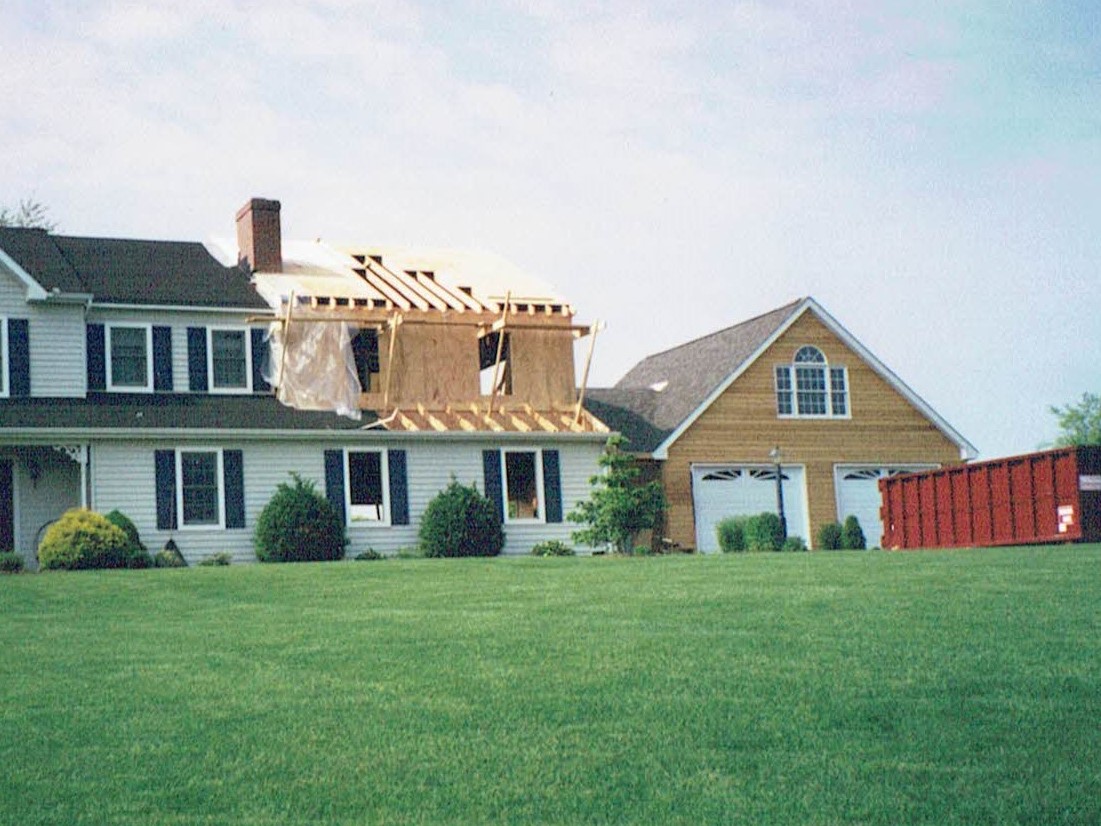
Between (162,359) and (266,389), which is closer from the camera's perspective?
(162,359)

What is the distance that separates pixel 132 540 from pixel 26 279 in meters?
6.16

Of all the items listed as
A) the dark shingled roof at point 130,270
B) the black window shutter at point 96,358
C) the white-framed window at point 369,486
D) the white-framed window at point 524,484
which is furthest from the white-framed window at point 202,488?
the white-framed window at point 524,484

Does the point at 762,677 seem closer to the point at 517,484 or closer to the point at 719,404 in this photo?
the point at 517,484

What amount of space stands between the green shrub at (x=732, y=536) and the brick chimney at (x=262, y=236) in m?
11.6

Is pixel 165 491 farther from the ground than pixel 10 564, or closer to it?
farther from the ground

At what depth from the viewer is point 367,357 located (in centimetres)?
3325

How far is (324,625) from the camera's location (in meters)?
14.1

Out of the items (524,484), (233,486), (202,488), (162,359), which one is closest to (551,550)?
(524,484)

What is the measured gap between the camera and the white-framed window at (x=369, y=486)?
31.2 metres

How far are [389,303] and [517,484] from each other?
16.1ft

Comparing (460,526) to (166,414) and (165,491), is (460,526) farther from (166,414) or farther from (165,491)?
(166,414)

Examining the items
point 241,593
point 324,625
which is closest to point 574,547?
point 241,593

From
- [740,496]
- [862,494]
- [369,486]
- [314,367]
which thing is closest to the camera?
[369,486]

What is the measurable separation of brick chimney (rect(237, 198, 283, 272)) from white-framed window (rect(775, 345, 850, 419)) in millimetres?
12455
